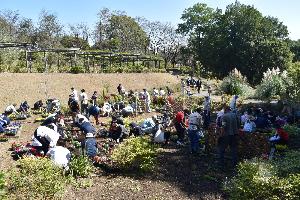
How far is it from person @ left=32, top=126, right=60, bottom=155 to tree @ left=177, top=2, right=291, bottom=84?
31435 mm

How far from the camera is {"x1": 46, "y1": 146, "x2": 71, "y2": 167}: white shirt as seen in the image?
10852 mm

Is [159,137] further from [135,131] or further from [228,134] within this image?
[228,134]

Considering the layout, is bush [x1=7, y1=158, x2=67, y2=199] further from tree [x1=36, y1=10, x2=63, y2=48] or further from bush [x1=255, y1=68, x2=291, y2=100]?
tree [x1=36, y1=10, x2=63, y2=48]

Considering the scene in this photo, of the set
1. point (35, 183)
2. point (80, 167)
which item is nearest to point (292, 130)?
point (80, 167)

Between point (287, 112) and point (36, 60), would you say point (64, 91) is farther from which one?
point (287, 112)

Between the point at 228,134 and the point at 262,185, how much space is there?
4.85 metres

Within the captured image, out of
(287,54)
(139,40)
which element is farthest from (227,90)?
(139,40)

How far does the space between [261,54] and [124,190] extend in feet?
108

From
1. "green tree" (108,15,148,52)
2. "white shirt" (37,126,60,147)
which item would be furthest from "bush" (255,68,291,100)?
"green tree" (108,15,148,52)

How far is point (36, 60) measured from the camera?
3950cm

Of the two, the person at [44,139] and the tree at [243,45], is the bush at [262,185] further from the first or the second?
the tree at [243,45]

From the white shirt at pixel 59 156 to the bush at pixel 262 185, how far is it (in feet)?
15.4

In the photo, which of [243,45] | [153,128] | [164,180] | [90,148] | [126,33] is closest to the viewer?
[164,180]

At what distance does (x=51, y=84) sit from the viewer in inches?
1190
